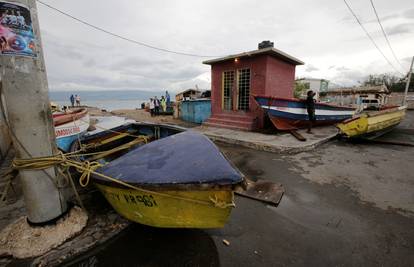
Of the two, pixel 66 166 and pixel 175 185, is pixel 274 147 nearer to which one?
pixel 175 185

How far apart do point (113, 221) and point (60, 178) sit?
2.77 ft

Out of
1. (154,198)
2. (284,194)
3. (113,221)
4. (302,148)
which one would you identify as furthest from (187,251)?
(302,148)

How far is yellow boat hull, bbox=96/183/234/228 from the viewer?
5.65ft

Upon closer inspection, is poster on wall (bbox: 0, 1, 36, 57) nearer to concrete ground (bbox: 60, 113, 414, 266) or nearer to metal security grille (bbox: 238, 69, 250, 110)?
concrete ground (bbox: 60, 113, 414, 266)

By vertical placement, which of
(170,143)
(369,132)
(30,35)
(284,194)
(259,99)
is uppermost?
(30,35)

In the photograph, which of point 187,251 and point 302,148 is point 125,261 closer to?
point 187,251

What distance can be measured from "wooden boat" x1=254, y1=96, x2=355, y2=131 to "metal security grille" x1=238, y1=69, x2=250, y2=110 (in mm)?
1686

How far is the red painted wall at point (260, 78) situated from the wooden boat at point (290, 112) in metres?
0.87

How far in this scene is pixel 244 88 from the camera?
9.07 meters

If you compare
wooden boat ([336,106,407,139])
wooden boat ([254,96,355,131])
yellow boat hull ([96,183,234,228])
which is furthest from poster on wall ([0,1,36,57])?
wooden boat ([336,106,407,139])

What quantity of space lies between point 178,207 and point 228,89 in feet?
27.7

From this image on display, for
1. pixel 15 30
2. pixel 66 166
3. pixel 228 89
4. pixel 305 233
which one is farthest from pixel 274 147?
pixel 15 30

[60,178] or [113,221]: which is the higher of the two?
[60,178]

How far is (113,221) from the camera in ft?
8.16
